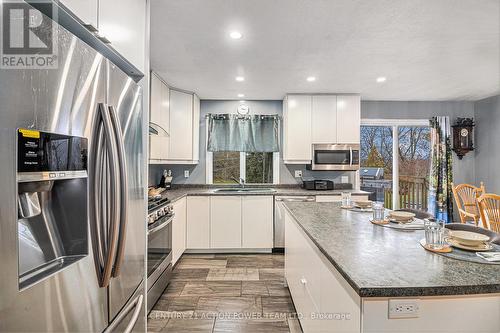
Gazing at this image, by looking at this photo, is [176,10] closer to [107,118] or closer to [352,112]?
[107,118]

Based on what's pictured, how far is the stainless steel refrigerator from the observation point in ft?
2.09

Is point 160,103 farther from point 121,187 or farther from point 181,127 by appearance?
point 121,187

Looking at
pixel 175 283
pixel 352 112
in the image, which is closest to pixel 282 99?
pixel 352 112

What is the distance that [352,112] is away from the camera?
399cm

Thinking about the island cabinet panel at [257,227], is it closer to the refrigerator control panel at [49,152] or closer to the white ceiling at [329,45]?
the white ceiling at [329,45]

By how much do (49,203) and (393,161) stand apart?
16.1 feet

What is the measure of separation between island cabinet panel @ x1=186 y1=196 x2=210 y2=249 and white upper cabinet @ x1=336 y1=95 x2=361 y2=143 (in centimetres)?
235

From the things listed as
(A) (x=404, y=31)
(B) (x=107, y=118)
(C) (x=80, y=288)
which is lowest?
(C) (x=80, y=288)

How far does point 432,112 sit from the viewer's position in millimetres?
4441

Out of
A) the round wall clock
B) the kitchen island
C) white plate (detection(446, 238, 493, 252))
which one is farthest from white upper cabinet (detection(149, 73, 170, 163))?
white plate (detection(446, 238, 493, 252))

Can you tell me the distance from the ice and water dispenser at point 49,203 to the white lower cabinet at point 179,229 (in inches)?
87.8

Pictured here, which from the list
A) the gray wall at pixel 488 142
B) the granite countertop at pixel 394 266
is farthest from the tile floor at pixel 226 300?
the gray wall at pixel 488 142

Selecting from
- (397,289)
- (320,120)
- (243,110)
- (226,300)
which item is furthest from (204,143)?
(397,289)

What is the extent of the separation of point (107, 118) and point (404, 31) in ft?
7.69
